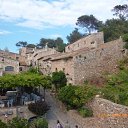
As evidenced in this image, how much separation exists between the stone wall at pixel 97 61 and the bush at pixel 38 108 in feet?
23.9

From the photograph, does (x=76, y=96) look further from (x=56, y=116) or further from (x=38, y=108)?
(x=38, y=108)

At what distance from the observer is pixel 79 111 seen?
3247cm

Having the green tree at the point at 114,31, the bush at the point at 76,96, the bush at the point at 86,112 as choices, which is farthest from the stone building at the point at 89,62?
the green tree at the point at 114,31

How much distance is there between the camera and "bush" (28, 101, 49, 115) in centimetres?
3157

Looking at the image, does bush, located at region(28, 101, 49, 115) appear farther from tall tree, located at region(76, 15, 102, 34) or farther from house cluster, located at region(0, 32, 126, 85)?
tall tree, located at region(76, 15, 102, 34)

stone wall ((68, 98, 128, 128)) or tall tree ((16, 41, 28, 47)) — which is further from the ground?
tall tree ((16, 41, 28, 47))

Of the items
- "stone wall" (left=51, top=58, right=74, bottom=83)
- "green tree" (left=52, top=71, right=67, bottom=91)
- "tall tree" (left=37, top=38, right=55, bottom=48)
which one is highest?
"tall tree" (left=37, top=38, right=55, bottom=48)

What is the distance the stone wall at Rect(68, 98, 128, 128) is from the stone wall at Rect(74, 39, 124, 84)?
701 cm

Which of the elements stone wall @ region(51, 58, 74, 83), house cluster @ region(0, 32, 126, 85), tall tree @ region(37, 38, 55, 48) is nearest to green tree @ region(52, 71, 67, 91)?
stone wall @ region(51, 58, 74, 83)

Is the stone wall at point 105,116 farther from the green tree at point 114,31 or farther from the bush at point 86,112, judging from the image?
the green tree at point 114,31

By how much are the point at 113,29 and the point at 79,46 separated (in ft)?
39.7

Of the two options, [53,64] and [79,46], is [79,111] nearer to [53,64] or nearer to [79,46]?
[53,64]

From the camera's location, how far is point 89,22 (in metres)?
88.9

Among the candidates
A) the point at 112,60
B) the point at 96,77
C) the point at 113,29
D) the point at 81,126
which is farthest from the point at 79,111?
the point at 113,29
